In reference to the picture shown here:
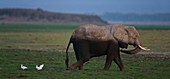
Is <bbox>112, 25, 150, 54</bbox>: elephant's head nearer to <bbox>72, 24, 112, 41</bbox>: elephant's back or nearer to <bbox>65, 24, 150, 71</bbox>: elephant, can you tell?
<bbox>65, 24, 150, 71</bbox>: elephant

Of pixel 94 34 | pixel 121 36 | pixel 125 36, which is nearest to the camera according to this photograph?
pixel 94 34

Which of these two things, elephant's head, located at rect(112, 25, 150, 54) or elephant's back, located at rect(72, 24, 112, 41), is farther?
elephant's head, located at rect(112, 25, 150, 54)

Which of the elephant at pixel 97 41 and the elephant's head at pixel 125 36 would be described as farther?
the elephant's head at pixel 125 36

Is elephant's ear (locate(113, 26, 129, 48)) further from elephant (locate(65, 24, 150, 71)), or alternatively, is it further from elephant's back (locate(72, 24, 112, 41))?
elephant's back (locate(72, 24, 112, 41))

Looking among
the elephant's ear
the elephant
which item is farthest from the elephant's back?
the elephant's ear

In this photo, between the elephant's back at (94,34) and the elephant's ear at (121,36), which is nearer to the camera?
the elephant's back at (94,34)

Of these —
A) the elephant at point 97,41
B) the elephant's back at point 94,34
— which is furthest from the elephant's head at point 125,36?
the elephant's back at point 94,34

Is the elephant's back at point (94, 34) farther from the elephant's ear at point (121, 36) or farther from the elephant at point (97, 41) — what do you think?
the elephant's ear at point (121, 36)

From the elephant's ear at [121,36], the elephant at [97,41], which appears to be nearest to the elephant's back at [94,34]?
the elephant at [97,41]

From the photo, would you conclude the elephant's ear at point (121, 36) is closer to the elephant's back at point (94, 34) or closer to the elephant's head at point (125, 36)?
the elephant's head at point (125, 36)

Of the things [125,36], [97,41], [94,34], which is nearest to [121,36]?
[125,36]

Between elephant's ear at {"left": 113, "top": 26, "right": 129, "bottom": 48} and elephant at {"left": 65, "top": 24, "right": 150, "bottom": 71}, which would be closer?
elephant at {"left": 65, "top": 24, "right": 150, "bottom": 71}

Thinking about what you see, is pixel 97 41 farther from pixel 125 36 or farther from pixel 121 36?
pixel 125 36

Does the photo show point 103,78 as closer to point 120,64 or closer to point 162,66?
point 120,64
